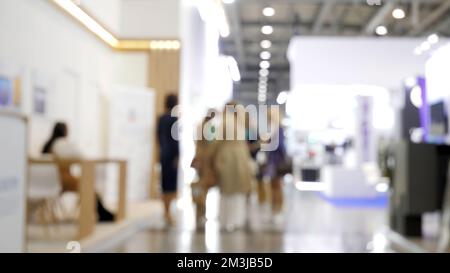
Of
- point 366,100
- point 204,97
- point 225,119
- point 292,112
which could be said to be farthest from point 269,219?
point 292,112

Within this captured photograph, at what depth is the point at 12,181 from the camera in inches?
80.1

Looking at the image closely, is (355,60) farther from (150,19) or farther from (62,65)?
(62,65)

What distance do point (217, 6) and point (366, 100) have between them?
3.44 m

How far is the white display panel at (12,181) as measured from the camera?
1.94 m

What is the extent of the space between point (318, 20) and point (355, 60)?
9.18 ft

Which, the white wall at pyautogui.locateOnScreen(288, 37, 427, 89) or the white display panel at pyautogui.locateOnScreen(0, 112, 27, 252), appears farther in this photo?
the white wall at pyautogui.locateOnScreen(288, 37, 427, 89)

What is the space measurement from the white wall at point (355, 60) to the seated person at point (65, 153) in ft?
19.4

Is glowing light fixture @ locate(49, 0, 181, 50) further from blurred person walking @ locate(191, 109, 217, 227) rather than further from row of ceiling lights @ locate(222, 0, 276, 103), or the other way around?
row of ceiling lights @ locate(222, 0, 276, 103)

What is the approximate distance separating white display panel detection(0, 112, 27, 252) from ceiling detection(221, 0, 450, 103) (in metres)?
6.38

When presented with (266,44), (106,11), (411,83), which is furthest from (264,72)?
(411,83)

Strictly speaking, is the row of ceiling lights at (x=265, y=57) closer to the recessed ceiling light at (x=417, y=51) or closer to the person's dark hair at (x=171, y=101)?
the recessed ceiling light at (x=417, y=51)

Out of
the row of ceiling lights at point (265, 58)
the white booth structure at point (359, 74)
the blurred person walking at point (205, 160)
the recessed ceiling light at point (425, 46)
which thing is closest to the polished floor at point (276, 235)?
the blurred person walking at point (205, 160)

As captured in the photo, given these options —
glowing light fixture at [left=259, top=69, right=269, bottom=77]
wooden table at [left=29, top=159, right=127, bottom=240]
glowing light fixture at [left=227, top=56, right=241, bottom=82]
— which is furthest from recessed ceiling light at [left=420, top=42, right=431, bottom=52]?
glowing light fixture at [left=259, top=69, right=269, bottom=77]

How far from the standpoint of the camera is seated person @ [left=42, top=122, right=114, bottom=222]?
4277 millimetres
